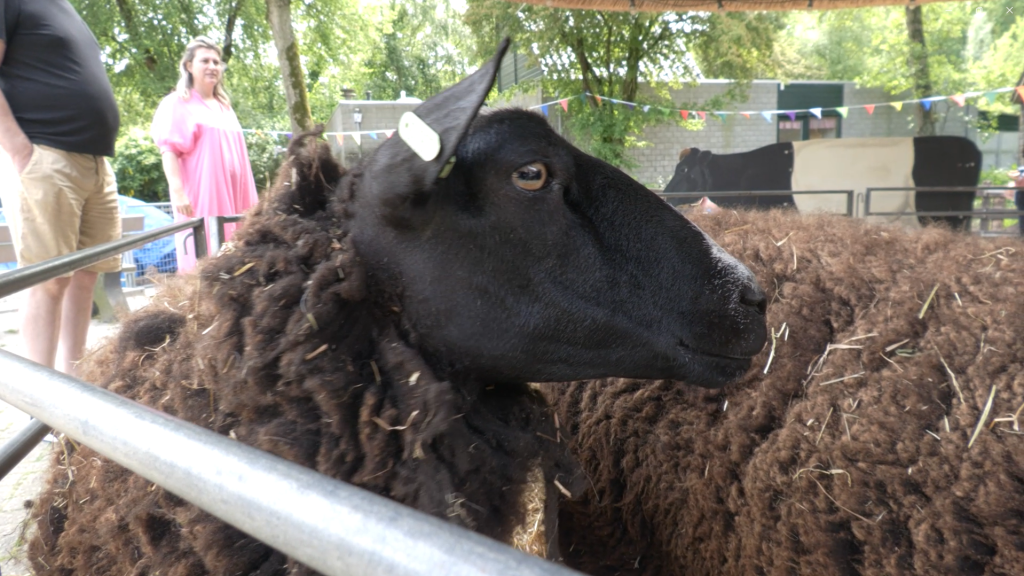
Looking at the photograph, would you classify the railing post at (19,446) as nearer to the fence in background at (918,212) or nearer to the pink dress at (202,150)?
the pink dress at (202,150)

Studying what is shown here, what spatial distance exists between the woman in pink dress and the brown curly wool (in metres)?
3.05

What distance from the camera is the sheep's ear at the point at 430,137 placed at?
1.42 meters

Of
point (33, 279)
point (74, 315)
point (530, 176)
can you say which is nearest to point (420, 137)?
point (530, 176)

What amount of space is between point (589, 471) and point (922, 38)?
1644 cm

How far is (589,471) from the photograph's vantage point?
2.52m

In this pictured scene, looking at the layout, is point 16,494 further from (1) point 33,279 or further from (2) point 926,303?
(2) point 926,303

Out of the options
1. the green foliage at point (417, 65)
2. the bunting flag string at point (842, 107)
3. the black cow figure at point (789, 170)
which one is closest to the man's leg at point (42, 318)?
the bunting flag string at point (842, 107)

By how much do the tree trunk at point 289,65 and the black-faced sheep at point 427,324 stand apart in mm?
9715

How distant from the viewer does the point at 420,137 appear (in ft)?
4.81

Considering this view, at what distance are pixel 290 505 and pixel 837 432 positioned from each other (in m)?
1.70

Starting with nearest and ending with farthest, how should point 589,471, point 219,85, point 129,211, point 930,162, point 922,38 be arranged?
1. point 589,471
2. point 219,85
3. point 129,211
4. point 930,162
5. point 922,38

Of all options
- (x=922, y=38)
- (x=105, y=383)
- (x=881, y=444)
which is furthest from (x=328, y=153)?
(x=922, y=38)

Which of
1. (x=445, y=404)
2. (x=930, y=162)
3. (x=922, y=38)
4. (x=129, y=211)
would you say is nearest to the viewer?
(x=445, y=404)

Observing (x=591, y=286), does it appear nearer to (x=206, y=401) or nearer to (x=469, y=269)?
(x=469, y=269)
